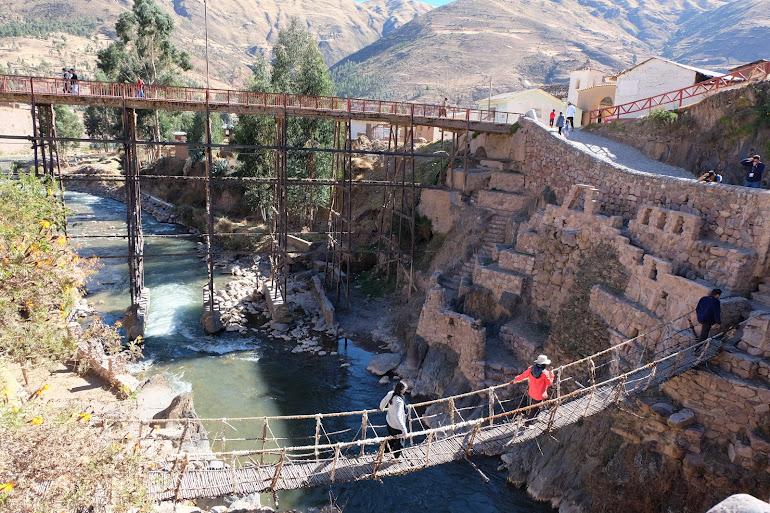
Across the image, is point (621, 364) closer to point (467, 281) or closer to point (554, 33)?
point (467, 281)

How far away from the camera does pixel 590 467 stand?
12250 mm

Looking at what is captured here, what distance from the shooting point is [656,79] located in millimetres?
25078

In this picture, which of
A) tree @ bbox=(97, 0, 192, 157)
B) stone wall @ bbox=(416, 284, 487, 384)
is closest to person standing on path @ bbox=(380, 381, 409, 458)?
stone wall @ bbox=(416, 284, 487, 384)

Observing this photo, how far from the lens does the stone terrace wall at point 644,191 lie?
12.4 metres

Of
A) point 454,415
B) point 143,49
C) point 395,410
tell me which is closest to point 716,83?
point 454,415

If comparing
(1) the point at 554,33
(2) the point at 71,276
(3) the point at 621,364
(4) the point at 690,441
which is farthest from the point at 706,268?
(1) the point at 554,33

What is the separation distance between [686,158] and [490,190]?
23.6 feet

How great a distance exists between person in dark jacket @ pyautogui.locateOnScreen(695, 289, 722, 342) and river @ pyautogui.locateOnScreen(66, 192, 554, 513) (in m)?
5.24

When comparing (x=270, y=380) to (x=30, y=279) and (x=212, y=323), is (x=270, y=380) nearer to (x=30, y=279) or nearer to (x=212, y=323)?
(x=212, y=323)

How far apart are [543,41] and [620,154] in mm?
95615

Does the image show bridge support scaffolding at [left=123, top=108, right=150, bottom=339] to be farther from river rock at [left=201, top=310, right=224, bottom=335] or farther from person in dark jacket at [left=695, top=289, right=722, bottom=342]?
person in dark jacket at [left=695, top=289, right=722, bottom=342]

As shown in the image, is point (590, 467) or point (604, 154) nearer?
point (590, 467)

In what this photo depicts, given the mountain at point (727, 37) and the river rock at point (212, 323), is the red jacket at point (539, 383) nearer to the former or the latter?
the river rock at point (212, 323)

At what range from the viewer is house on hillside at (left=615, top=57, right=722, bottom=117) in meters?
23.6
